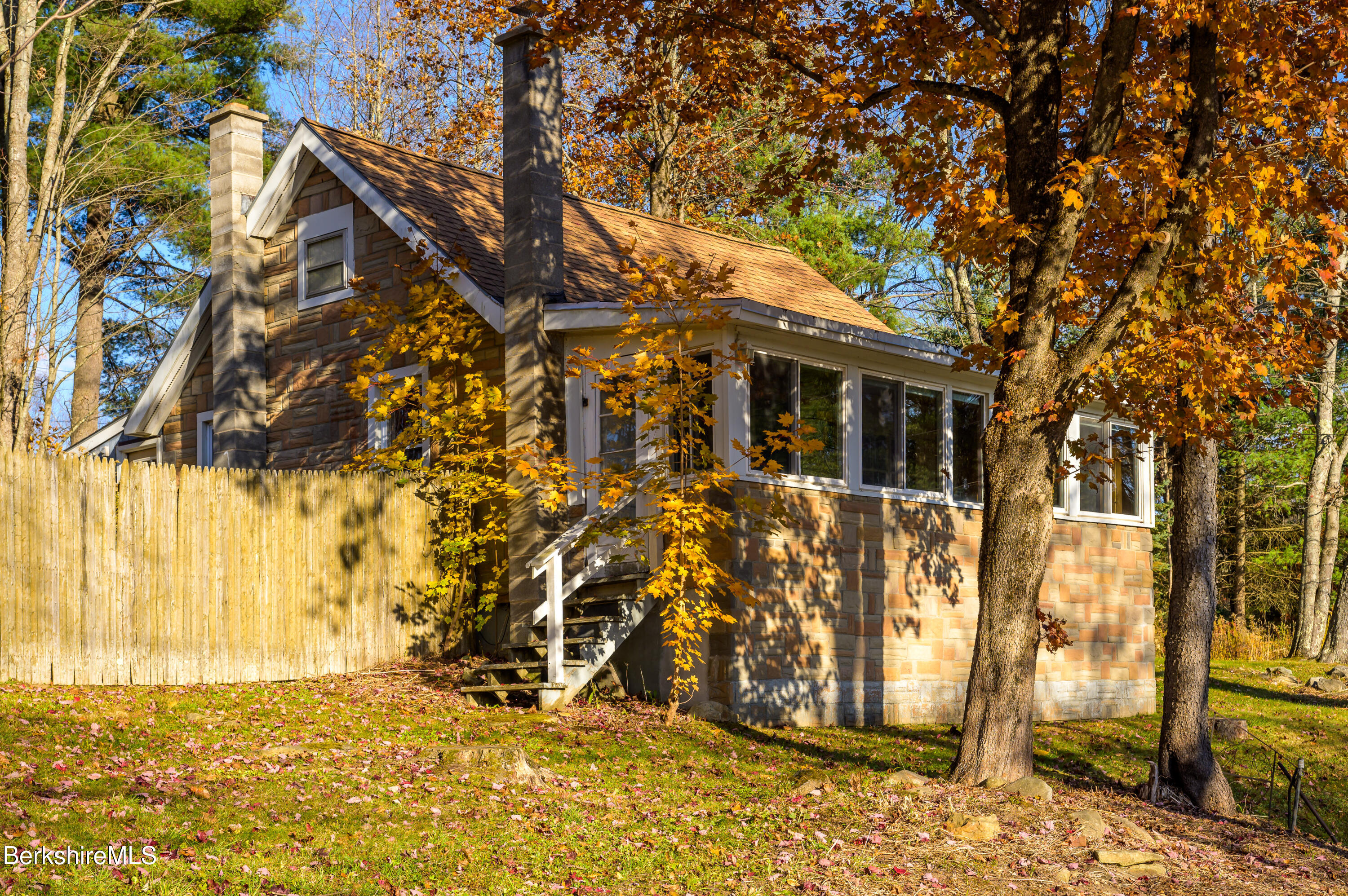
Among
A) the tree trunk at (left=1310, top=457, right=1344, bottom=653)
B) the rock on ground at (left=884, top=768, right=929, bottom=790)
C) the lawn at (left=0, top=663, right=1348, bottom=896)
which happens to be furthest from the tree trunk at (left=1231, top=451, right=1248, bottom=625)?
the rock on ground at (left=884, top=768, right=929, bottom=790)

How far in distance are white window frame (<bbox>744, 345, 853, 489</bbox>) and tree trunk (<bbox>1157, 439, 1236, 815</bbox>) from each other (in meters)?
3.16

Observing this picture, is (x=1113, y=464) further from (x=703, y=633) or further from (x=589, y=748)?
(x=589, y=748)

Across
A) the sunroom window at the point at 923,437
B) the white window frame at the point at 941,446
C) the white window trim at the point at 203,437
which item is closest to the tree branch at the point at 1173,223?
the white window frame at the point at 941,446

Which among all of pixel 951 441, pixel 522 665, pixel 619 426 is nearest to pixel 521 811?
pixel 522 665

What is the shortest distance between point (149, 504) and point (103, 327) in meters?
19.3

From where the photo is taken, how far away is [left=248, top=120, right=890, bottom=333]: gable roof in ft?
46.1

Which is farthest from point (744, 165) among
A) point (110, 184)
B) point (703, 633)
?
Result: point (703, 633)

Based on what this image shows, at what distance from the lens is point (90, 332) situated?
84.8ft

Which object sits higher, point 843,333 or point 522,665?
point 843,333

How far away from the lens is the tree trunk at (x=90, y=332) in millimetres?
24500

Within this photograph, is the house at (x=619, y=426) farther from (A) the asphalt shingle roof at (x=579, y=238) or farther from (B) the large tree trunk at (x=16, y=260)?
(B) the large tree trunk at (x=16, y=260)

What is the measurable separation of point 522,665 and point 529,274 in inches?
158

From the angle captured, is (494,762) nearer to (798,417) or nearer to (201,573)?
(201,573)

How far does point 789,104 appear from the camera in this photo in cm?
1148
